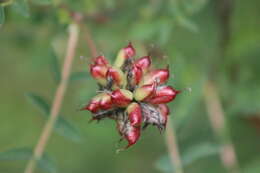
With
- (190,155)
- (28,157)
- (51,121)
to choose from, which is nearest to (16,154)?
(28,157)

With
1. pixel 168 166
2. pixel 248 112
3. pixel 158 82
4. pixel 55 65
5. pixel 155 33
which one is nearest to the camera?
pixel 158 82

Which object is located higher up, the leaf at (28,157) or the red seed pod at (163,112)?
the leaf at (28,157)

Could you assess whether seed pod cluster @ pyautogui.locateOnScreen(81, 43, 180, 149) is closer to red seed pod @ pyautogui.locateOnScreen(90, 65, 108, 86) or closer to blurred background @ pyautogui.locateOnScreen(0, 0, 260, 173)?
red seed pod @ pyautogui.locateOnScreen(90, 65, 108, 86)

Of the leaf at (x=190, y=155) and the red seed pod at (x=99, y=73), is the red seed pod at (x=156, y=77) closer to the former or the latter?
the red seed pod at (x=99, y=73)

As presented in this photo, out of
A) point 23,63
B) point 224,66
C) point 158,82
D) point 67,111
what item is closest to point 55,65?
point 158,82

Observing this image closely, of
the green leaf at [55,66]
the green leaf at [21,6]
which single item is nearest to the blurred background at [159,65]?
the green leaf at [55,66]

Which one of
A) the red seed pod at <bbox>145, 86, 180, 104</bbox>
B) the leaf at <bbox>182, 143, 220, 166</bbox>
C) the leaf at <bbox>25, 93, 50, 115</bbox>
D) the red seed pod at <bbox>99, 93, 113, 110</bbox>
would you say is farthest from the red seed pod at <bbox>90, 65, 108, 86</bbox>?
the leaf at <bbox>182, 143, 220, 166</bbox>

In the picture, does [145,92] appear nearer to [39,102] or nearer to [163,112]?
[163,112]

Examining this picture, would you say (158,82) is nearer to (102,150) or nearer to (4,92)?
(102,150)

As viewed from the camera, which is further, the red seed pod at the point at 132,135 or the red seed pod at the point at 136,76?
the red seed pod at the point at 136,76
